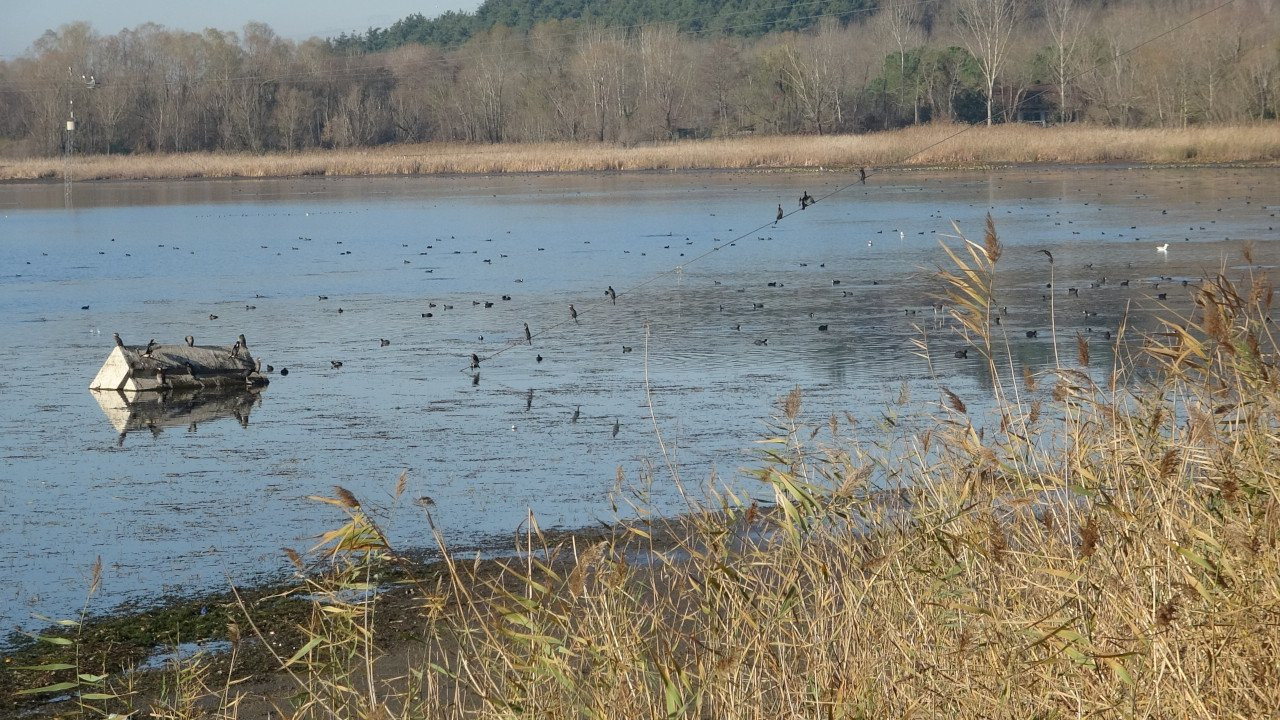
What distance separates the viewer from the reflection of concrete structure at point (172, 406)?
11.4 meters

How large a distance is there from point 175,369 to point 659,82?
6815 centimetres

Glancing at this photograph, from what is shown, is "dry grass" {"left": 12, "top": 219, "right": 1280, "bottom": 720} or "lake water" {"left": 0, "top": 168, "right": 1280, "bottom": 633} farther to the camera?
"lake water" {"left": 0, "top": 168, "right": 1280, "bottom": 633}

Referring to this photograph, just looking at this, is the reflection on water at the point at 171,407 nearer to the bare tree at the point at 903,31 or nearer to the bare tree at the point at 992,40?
the bare tree at the point at 992,40

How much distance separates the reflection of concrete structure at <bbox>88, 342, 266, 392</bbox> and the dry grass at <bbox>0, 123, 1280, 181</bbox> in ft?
84.5

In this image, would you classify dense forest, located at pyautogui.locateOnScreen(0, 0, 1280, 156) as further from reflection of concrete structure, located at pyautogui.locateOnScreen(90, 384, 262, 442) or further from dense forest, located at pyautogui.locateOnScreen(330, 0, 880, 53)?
reflection of concrete structure, located at pyautogui.locateOnScreen(90, 384, 262, 442)

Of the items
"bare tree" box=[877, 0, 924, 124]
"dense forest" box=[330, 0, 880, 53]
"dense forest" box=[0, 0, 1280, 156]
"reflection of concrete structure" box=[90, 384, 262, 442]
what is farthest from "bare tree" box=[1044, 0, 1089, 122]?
"reflection of concrete structure" box=[90, 384, 262, 442]

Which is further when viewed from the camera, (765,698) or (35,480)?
(35,480)

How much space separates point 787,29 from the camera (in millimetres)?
114375

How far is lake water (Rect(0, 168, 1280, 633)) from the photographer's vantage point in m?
8.41

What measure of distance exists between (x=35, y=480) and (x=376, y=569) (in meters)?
3.37

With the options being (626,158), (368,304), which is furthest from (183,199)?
Result: (368,304)

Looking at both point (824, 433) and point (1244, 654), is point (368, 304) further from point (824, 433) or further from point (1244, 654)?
point (1244, 654)

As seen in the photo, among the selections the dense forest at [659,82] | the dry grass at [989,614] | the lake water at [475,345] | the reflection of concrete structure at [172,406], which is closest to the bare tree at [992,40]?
the dense forest at [659,82]

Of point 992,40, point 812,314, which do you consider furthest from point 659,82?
point 812,314
